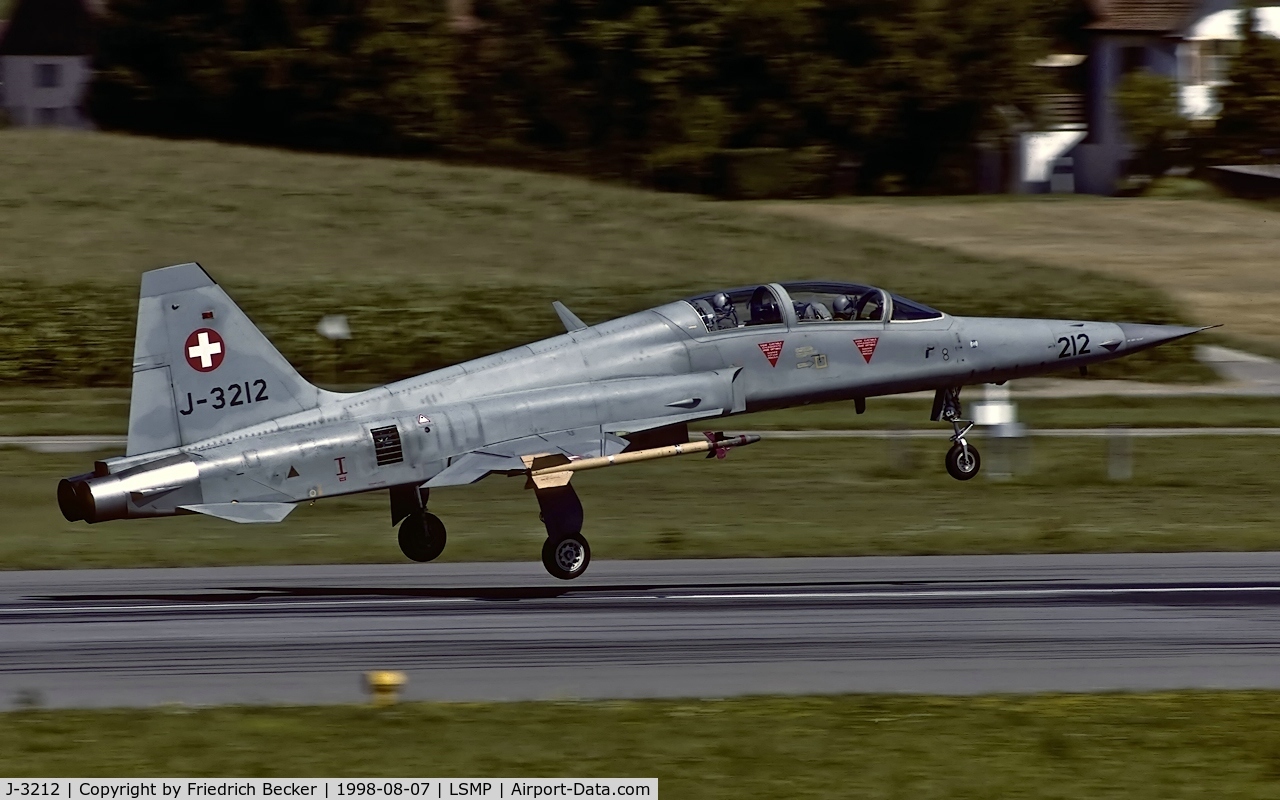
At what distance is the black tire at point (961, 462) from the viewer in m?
21.0

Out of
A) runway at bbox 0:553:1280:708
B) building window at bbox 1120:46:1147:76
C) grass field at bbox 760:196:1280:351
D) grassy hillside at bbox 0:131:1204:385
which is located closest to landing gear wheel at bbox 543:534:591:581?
runway at bbox 0:553:1280:708

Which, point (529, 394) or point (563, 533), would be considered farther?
point (529, 394)

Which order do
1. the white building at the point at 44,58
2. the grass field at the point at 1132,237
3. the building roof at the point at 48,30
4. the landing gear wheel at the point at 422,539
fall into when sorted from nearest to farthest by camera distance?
1. the landing gear wheel at the point at 422,539
2. the grass field at the point at 1132,237
3. the white building at the point at 44,58
4. the building roof at the point at 48,30

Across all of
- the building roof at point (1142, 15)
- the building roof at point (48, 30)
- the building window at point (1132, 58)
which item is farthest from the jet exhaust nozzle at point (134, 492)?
the building roof at point (48, 30)

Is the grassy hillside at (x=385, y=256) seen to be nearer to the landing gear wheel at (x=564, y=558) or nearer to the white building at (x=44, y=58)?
the landing gear wheel at (x=564, y=558)

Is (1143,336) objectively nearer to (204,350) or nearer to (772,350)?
(772,350)

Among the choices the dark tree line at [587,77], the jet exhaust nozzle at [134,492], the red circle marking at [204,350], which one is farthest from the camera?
the dark tree line at [587,77]

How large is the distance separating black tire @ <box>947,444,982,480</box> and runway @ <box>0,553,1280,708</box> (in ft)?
3.36

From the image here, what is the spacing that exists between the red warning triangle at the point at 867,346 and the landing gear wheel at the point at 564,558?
412cm

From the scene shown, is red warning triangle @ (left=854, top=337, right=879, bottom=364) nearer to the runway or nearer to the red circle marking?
the runway

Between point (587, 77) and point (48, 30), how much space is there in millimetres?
50947

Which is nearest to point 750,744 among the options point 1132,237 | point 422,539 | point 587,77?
point 422,539

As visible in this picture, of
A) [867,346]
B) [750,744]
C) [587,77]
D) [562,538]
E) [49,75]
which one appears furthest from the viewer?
[49,75]

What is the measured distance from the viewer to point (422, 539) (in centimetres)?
2056
